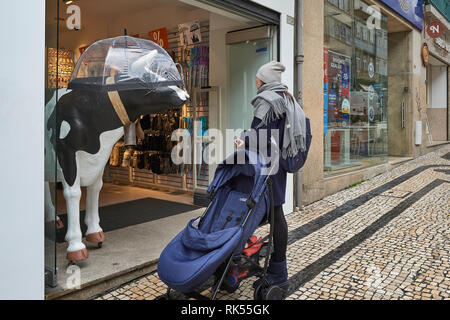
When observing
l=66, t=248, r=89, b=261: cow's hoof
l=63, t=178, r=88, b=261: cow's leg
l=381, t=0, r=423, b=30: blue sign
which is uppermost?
l=381, t=0, r=423, b=30: blue sign

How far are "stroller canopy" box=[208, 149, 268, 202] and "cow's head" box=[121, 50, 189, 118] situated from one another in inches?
35.8

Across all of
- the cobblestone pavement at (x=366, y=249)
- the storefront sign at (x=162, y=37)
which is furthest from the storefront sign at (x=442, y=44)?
the storefront sign at (x=162, y=37)

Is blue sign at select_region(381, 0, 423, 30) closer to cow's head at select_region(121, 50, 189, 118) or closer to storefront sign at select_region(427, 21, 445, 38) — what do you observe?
storefront sign at select_region(427, 21, 445, 38)

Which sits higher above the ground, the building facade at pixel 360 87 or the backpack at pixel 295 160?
the building facade at pixel 360 87

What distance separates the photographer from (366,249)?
421 cm

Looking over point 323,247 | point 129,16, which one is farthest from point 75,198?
point 129,16

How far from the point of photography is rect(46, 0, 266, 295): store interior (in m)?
5.16

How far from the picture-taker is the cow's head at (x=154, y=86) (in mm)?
3277

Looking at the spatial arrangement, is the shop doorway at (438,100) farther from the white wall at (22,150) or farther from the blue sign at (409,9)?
the white wall at (22,150)

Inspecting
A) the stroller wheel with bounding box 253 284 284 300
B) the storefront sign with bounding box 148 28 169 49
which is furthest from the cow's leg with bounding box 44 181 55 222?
the storefront sign with bounding box 148 28 169 49

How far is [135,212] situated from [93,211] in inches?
72.5

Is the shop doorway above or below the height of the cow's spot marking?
above

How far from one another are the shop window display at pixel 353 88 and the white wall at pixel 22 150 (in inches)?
212

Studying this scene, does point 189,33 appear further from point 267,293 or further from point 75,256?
point 267,293
